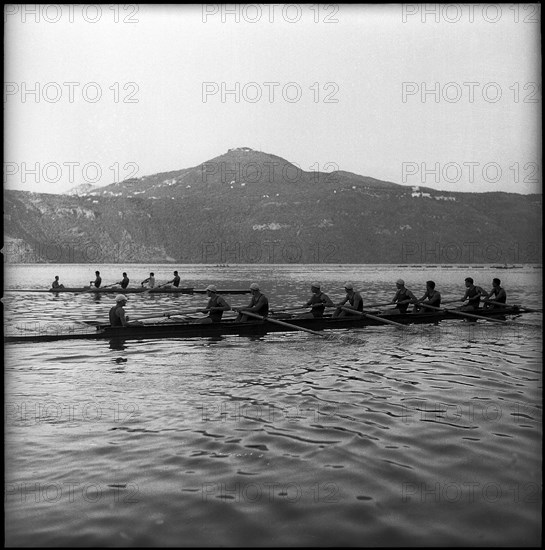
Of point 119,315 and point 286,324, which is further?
point 286,324

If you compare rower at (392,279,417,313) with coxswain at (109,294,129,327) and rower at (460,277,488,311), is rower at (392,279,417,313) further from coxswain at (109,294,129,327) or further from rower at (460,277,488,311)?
coxswain at (109,294,129,327)

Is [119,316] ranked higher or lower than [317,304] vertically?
lower

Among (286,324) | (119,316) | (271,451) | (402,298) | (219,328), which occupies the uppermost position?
(402,298)

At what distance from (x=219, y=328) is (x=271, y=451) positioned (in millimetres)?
10579

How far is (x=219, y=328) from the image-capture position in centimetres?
1817

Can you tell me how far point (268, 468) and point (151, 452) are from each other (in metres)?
1.79

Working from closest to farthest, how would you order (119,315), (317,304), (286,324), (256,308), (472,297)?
(119,315) → (286,324) → (256,308) → (317,304) → (472,297)

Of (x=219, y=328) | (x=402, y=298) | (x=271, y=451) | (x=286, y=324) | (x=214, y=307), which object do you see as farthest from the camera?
(x=402, y=298)

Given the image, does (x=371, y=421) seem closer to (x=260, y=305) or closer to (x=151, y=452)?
(x=151, y=452)

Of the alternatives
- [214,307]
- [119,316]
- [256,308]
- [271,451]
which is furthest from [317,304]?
[271,451]

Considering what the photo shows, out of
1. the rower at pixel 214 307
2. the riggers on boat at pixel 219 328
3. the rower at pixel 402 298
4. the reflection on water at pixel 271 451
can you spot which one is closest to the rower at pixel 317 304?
the riggers on boat at pixel 219 328

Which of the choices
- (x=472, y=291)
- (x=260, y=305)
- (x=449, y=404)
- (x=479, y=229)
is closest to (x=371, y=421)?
(x=449, y=404)

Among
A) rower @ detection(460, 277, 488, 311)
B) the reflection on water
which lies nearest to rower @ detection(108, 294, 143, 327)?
the reflection on water

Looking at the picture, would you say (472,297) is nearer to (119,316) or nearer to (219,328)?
(219,328)
